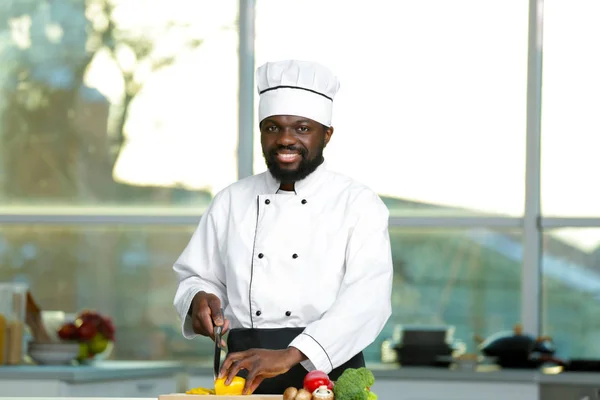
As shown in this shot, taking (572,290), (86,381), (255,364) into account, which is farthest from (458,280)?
(255,364)

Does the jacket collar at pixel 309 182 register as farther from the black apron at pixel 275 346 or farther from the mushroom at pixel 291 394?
the mushroom at pixel 291 394

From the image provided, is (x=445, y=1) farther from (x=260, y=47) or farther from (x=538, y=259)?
(x=538, y=259)

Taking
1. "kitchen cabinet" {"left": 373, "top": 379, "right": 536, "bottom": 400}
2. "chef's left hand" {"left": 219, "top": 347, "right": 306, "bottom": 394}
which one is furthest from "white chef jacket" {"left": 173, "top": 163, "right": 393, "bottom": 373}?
"kitchen cabinet" {"left": 373, "top": 379, "right": 536, "bottom": 400}

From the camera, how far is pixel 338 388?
1.88m

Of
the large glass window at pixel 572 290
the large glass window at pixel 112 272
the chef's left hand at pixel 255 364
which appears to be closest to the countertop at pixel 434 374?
the large glass window at pixel 572 290

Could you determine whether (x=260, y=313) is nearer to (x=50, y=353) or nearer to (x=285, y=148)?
(x=285, y=148)

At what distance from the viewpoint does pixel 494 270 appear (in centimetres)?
454

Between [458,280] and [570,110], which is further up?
[570,110]

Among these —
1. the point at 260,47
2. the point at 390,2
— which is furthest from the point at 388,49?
the point at 260,47

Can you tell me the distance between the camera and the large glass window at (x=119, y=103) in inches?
187

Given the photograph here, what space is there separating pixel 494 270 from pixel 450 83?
2.56 ft

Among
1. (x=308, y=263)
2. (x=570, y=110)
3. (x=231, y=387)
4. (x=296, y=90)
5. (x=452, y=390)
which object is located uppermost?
(x=570, y=110)

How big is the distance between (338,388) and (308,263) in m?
0.44

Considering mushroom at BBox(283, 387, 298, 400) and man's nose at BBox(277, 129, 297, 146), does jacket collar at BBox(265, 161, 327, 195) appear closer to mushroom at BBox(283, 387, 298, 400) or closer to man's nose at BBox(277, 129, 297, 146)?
man's nose at BBox(277, 129, 297, 146)
